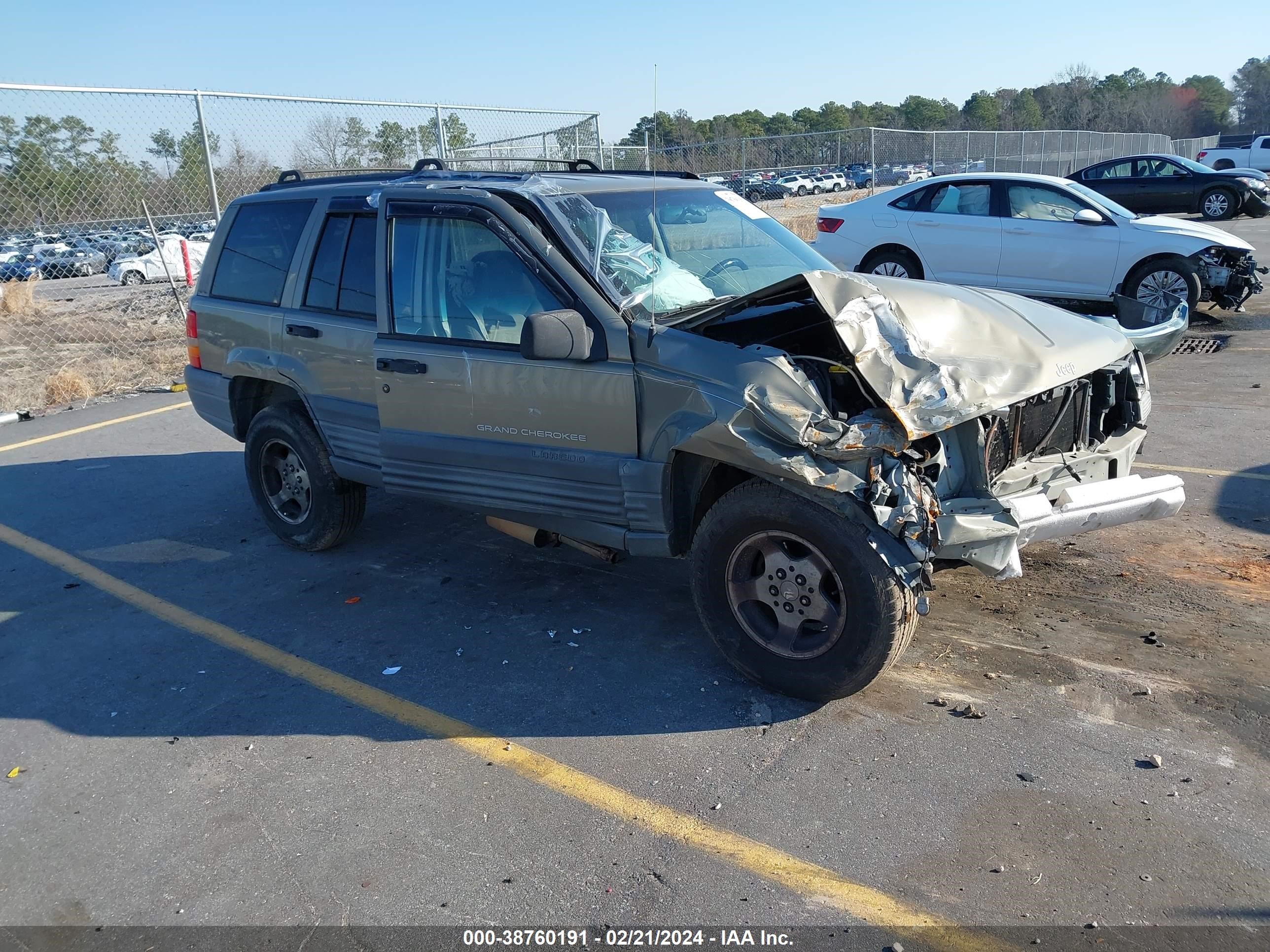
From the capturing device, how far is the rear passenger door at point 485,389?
419 cm

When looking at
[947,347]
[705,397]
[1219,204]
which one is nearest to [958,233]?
[947,347]

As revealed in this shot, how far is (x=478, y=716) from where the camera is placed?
13.0 feet

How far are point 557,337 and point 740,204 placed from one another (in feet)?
6.36

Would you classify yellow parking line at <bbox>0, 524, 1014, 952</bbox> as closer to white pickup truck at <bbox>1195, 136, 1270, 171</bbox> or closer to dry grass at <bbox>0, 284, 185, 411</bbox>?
dry grass at <bbox>0, 284, 185, 411</bbox>

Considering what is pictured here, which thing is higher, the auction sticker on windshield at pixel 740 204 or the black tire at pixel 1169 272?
the auction sticker on windshield at pixel 740 204

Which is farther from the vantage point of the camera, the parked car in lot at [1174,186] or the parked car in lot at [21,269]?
the parked car in lot at [1174,186]

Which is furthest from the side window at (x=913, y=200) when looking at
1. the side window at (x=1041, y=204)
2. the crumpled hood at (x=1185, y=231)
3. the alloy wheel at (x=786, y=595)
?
the alloy wheel at (x=786, y=595)

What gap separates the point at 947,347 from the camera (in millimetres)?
3936

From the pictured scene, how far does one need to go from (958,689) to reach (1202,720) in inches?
33.8

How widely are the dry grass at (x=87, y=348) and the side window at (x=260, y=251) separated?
5.73m

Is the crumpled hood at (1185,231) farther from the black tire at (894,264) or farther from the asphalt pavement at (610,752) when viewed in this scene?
the asphalt pavement at (610,752)

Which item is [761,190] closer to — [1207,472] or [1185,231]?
[1185,231]

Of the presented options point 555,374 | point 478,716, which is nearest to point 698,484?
point 555,374

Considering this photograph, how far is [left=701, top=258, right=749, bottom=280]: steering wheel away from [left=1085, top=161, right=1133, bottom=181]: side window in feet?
67.8
